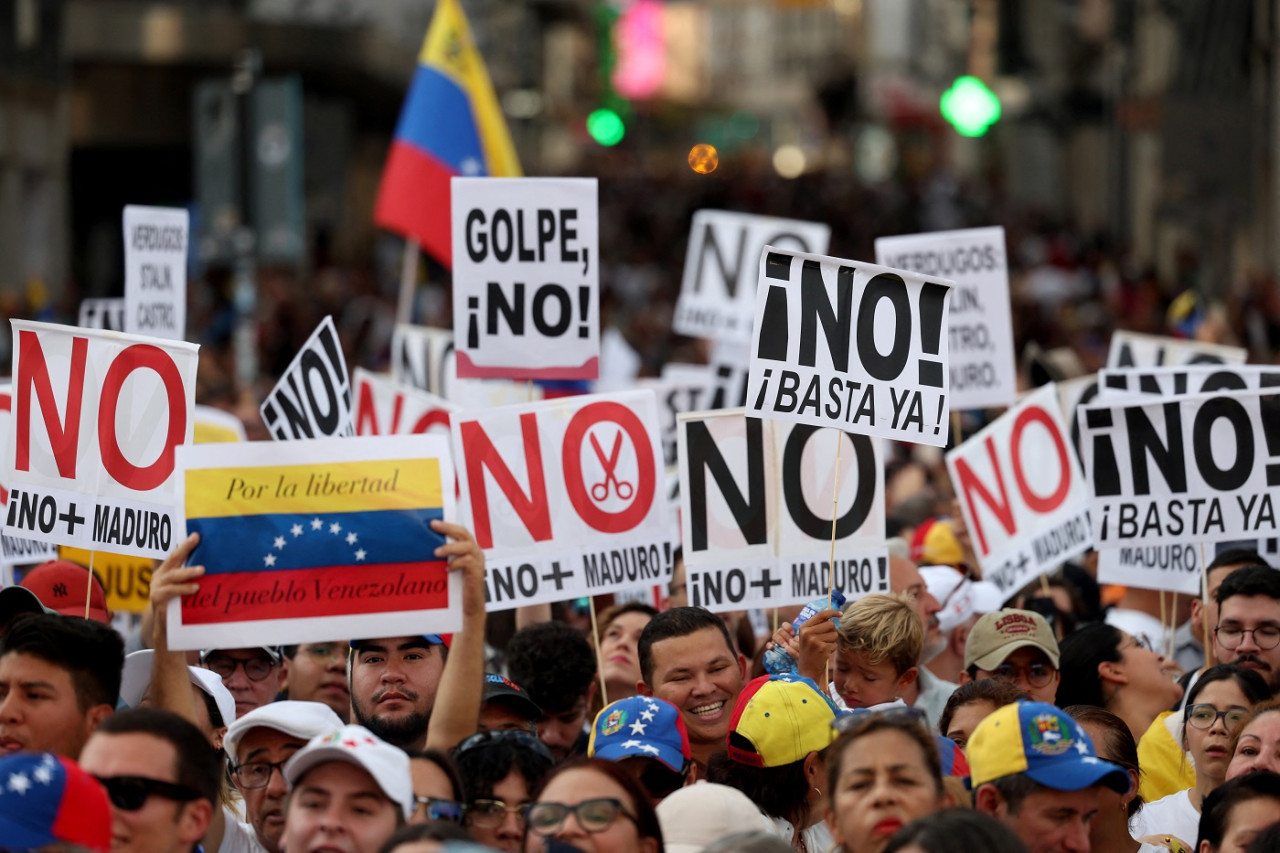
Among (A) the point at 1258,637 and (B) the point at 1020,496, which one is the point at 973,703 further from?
(B) the point at 1020,496

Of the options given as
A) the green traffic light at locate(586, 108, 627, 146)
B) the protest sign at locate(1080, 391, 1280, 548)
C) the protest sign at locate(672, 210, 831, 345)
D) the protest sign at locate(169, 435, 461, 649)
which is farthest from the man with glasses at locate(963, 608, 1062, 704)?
the green traffic light at locate(586, 108, 627, 146)

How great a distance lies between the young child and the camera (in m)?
6.60

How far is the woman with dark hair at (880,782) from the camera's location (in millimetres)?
4836

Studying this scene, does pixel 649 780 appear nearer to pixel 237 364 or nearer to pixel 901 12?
pixel 237 364

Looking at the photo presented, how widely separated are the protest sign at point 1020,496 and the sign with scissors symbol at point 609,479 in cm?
167

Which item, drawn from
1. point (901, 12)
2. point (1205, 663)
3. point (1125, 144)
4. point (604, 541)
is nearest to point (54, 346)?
point (604, 541)

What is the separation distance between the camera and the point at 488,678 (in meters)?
6.52

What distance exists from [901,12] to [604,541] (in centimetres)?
12856

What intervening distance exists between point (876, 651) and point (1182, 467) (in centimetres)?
195

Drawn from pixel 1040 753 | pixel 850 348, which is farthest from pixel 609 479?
pixel 1040 753

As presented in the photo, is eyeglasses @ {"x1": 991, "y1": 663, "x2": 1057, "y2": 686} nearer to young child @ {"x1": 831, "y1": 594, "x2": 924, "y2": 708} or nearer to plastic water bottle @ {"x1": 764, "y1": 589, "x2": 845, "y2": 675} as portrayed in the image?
young child @ {"x1": 831, "y1": 594, "x2": 924, "y2": 708}

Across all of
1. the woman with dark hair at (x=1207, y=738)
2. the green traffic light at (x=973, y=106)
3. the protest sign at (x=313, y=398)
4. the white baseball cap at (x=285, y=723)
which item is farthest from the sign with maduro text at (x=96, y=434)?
the green traffic light at (x=973, y=106)

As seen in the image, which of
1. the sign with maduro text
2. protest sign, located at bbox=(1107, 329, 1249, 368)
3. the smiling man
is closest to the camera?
the smiling man

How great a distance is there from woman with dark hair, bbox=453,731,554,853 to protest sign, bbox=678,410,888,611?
2.21m
